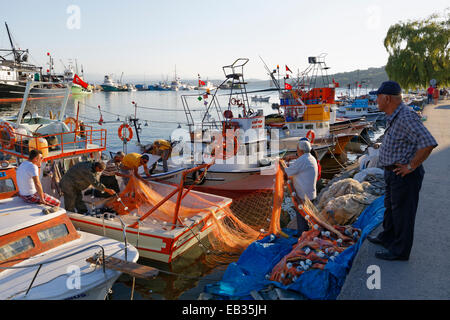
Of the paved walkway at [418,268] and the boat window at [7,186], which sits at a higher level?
the boat window at [7,186]

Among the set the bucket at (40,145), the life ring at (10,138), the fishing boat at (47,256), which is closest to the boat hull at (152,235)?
the fishing boat at (47,256)

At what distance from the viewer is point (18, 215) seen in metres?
6.02

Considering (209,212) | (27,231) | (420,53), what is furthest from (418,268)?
(420,53)

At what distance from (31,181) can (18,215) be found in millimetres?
814

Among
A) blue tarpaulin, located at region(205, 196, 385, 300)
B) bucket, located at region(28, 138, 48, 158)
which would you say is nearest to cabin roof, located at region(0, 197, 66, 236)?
bucket, located at region(28, 138, 48, 158)

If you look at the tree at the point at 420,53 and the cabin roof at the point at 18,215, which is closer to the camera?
the cabin roof at the point at 18,215

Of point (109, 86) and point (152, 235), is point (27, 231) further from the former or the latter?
point (109, 86)

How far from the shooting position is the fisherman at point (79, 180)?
7.63 m

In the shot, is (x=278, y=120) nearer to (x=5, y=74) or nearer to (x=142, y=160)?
(x=142, y=160)

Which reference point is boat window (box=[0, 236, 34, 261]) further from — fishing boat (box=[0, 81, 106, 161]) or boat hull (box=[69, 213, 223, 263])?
fishing boat (box=[0, 81, 106, 161])

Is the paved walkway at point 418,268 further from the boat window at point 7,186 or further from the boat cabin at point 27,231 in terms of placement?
the boat window at point 7,186

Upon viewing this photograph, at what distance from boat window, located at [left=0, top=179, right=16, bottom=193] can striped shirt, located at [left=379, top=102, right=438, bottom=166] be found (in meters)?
7.61

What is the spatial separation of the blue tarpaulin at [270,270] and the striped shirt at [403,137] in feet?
5.39

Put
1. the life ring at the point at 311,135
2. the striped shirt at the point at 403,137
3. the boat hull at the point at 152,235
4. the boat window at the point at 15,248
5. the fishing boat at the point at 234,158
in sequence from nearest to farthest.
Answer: the striped shirt at the point at 403,137, the boat window at the point at 15,248, the boat hull at the point at 152,235, the fishing boat at the point at 234,158, the life ring at the point at 311,135
